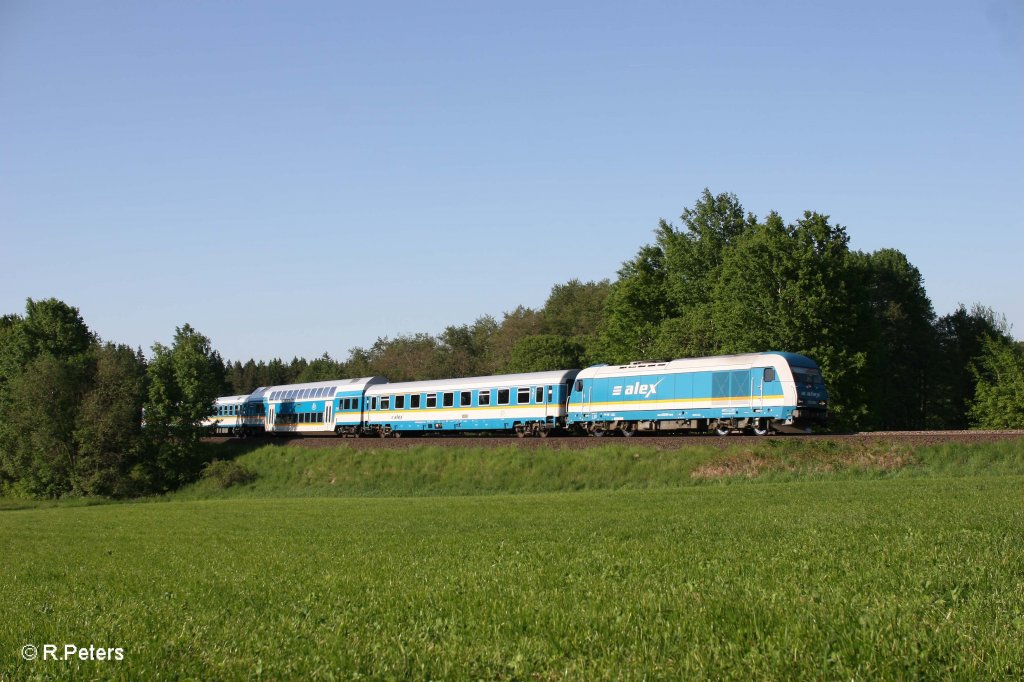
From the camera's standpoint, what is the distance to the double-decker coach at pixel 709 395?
35.1 metres

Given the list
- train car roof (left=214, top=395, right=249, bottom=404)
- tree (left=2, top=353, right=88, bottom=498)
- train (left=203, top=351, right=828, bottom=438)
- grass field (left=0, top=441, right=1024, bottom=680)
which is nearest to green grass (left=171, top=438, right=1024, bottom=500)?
train (left=203, top=351, right=828, bottom=438)

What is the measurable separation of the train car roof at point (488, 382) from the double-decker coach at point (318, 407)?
2.58 meters

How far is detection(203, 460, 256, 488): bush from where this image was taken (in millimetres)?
54406

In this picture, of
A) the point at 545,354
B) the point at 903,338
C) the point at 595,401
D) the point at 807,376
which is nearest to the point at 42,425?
the point at 595,401

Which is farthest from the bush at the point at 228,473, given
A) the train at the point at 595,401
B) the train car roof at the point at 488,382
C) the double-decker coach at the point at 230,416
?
the double-decker coach at the point at 230,416

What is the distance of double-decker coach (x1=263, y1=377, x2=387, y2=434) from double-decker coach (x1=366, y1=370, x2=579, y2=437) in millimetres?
2636

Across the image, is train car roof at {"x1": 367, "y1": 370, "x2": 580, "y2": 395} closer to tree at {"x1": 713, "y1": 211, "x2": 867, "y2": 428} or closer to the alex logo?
the alex logo

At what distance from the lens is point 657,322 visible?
251 ft

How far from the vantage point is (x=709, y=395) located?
3694 cm

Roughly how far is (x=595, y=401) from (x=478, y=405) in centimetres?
834

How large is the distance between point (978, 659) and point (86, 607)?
29.3ft

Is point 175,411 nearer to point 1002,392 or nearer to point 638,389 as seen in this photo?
point 638,389

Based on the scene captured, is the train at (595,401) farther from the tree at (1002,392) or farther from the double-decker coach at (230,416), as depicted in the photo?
the tree at (1002,392)

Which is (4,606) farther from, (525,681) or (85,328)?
(85,328)
